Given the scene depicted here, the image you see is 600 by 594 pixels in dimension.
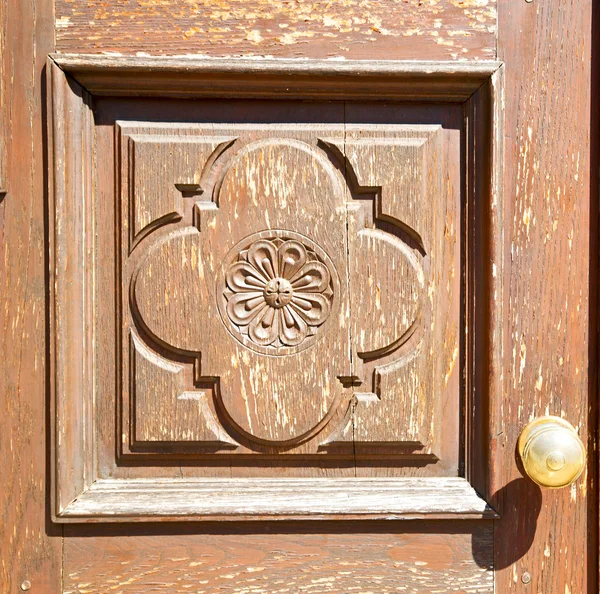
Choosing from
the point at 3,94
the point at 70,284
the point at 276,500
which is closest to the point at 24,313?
the point at 70,284

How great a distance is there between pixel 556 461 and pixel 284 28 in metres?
0.53

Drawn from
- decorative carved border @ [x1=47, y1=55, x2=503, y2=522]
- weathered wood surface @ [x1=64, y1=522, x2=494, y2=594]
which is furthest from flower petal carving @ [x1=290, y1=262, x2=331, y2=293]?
weathered wood surface @ [x1=64, y1=522, x2=494, y2=594]

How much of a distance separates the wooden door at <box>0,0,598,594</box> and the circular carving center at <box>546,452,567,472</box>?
0.06m

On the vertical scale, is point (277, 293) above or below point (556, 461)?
above

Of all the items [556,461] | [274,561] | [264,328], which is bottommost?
[274,561]

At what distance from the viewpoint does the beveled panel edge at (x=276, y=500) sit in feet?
2.03

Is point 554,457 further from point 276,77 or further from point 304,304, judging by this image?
point 276,77

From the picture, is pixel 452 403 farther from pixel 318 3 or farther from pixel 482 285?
pixel 318 3

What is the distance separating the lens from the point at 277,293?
628 mm

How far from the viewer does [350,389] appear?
64 centimetres

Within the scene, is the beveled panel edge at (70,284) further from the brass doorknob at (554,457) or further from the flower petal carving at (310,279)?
the brass doorknob at (554,457)

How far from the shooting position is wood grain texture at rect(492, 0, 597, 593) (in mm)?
623

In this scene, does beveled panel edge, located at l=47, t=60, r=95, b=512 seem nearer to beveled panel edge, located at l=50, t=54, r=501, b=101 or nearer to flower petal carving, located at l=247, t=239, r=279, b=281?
beveled panel edge, located at l=50, t=54, r=501, b=101

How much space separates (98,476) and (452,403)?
407mm
